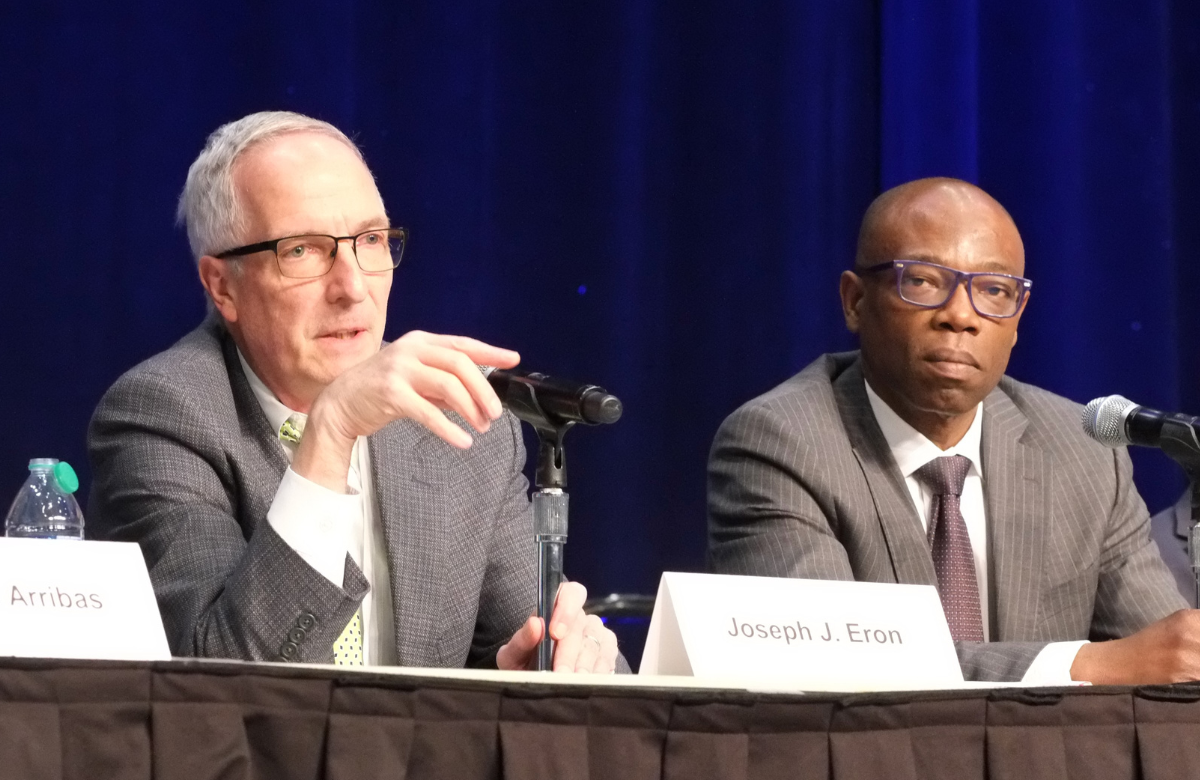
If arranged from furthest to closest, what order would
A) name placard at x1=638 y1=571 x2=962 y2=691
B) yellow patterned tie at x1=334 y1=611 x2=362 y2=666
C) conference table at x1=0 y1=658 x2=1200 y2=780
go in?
yellow patterned tie at x1=334 y1=611 x2=362 y2=666
name placard at x1=638 y1=571 x2=962 y2=691
conference table at x1=0 y1=658 x2=1200 y2=780

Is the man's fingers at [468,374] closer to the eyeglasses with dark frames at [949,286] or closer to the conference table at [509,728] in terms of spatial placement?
the conference table at [509,728]

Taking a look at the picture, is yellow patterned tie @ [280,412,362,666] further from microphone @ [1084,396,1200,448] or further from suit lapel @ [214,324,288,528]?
microphone @ [1084,396,1200,448]

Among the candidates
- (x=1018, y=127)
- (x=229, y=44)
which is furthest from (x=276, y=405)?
(x=1018, y=127)

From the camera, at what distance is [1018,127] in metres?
3.70

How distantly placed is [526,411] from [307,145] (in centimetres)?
78

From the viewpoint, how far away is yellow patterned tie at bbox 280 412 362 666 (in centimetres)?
203

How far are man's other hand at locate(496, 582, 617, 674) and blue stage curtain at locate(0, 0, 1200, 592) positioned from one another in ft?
5.15

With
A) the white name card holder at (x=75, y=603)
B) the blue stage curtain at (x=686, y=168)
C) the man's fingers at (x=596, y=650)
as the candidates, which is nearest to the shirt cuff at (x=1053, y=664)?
the man's fingers at (x=596, y=650)

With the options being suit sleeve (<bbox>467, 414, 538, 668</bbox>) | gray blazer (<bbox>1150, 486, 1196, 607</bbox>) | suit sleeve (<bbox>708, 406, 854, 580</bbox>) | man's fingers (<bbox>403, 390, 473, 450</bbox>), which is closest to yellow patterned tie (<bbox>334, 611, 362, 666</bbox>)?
suit sleeve (<bbox>467, 414, 538, 668</bbox>)

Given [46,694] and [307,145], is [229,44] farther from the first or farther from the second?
[46,694]

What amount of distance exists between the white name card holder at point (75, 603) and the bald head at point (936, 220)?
5.35 feet

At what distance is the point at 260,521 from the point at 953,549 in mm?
1247

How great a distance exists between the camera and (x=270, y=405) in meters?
2.21

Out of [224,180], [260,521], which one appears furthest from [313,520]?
[224,180]
